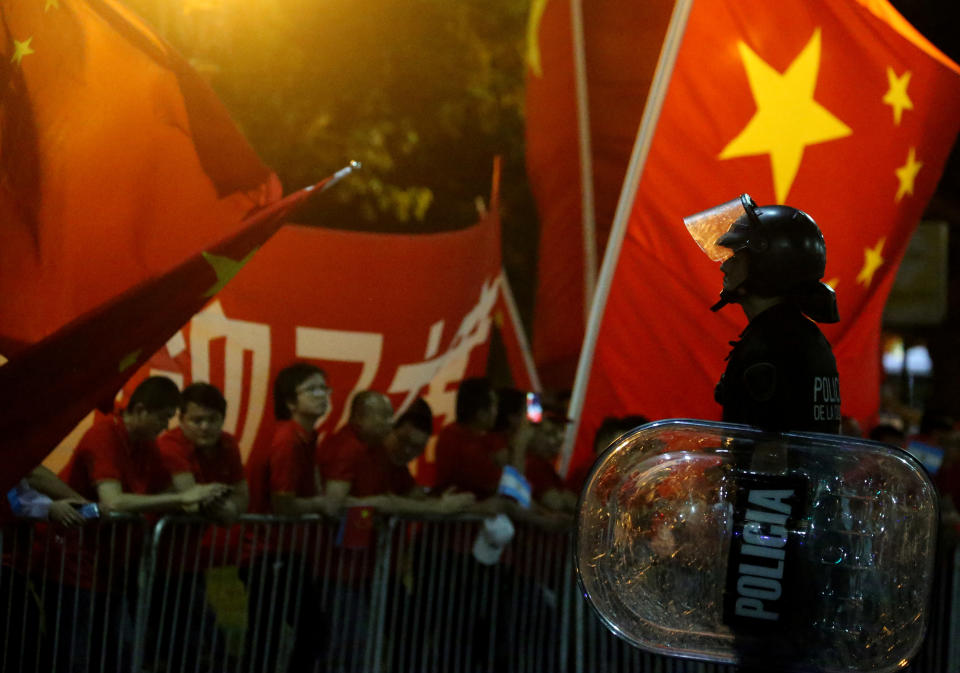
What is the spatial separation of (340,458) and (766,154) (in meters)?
2.86

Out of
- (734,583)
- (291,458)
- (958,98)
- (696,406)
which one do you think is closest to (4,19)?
(291,458)

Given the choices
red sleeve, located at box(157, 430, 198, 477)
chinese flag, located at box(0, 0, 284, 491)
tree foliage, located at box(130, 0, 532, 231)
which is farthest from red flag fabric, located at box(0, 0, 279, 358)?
tree foliage, located at box(130, 0, 532, 231)

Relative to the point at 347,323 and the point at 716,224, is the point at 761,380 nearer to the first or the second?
the point at 716,224

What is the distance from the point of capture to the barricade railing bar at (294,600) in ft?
17.0

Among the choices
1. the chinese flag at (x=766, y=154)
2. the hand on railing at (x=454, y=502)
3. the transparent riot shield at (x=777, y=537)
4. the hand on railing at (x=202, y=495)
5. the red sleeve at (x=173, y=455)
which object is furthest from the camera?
the chinese flag at (x=766, y=154)

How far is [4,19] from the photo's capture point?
424cm

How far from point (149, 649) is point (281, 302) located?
2.15 m

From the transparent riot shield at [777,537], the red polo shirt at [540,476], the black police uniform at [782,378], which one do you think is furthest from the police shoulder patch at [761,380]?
the red polo shirt at [540,476]

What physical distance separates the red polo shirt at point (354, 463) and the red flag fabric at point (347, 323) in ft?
2.37

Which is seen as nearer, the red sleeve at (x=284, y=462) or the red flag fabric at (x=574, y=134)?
the red sleeve at (x=284, y=462)

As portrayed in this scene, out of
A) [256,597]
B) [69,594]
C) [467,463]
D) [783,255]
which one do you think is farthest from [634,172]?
[69,594]

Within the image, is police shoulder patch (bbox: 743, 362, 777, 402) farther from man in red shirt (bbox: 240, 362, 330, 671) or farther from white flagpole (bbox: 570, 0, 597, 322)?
white flagpole (bbox: 570, 0, 597, 322)

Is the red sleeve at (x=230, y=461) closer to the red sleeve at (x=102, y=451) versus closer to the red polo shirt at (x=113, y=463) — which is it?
the red polo shirt at (x=113, y=463)

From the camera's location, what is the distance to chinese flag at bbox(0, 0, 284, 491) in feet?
13.7
